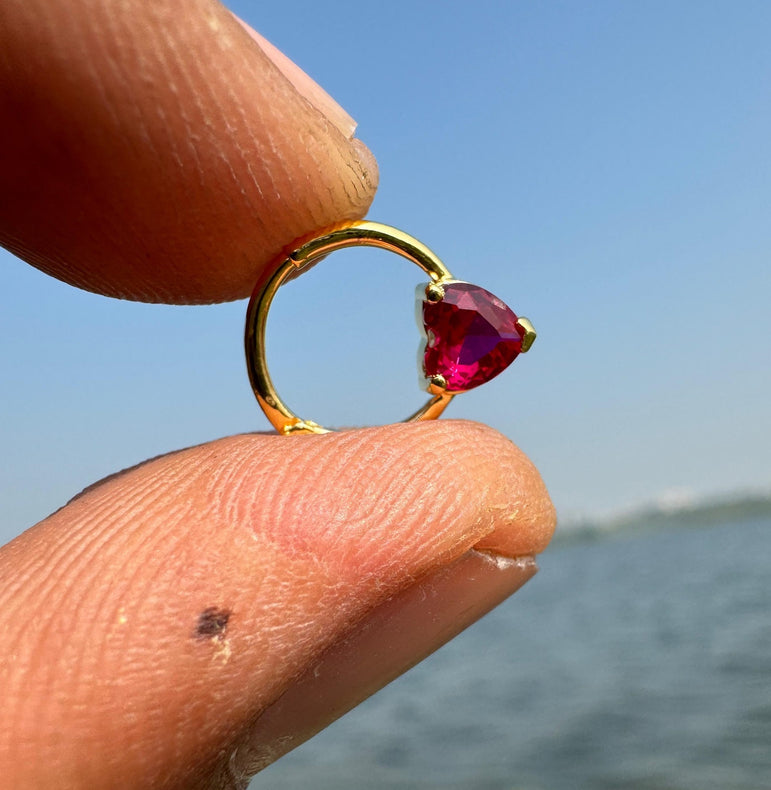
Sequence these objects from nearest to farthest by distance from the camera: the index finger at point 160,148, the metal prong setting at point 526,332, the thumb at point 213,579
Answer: the thumb at point 213,579 < the index finger at point 160,148 < the metal prong setting at point 526,332

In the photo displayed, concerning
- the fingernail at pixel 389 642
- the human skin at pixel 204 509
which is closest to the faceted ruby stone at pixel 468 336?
the human skin at pixel 204 509

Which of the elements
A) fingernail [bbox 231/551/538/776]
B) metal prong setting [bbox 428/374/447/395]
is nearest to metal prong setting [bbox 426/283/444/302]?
metal prong setting [bbox 428/374/447/395]

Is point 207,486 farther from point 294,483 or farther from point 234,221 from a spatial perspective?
point 234,221

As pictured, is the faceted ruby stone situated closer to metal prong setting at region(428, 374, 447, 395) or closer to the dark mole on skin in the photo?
metal prong setting at region(428, 374, 447, 395)

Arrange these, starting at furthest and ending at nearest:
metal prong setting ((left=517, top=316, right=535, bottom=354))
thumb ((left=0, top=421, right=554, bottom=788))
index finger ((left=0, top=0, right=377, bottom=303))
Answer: metal prong setting ((left=517, top=316, right=535, bottom=354)), index finger ((left=0, top=0, right=377, bottom=303)), thumb ((left=0, top=421, right=554, bottom=788))

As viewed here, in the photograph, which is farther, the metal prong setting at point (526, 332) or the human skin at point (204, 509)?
the metal prong setting at point (526, 332)

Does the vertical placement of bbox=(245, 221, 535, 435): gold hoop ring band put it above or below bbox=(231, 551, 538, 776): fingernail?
above

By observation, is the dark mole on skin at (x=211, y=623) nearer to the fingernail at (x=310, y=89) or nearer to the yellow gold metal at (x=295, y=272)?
the yellow gold metal at (x=295, y=272)
